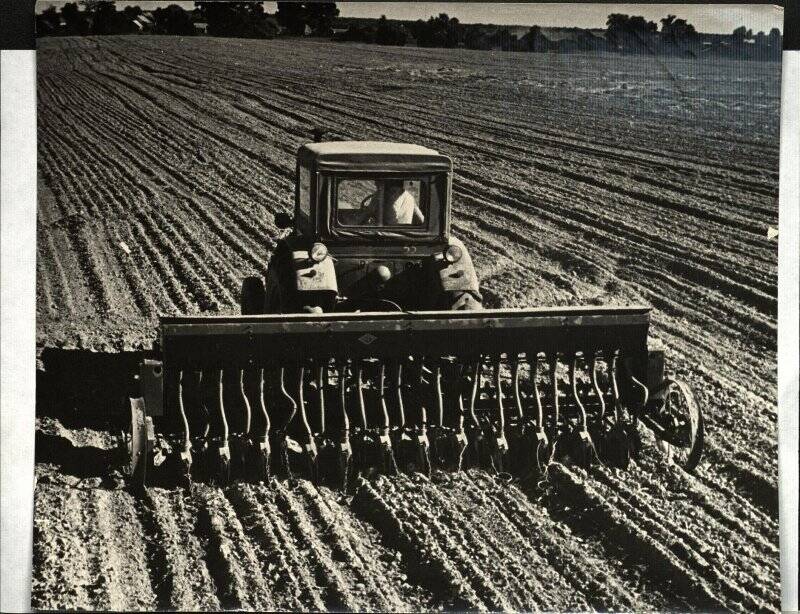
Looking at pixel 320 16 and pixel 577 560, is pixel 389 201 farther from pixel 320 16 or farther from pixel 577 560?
pixel 577 560

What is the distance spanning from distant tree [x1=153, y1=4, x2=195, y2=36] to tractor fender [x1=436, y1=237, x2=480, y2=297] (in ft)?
7.26

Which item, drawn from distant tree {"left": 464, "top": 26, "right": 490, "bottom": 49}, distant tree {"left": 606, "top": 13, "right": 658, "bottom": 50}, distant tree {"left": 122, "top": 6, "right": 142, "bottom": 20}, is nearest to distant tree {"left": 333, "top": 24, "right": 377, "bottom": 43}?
distant tree {"left": 464, "top": 26, "right": 490, "bottom": 49}

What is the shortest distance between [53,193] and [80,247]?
0.74 metres

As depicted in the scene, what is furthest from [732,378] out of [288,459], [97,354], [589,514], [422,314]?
[97,354]

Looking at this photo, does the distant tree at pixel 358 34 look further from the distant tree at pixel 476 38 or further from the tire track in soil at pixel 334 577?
the tire track in soil at pixel 334 577

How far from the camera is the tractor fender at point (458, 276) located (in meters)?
6.08

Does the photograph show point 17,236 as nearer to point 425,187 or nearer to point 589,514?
point 425,187

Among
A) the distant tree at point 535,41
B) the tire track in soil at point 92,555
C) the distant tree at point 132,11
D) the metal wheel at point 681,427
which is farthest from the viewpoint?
the distant tree at point 535,41

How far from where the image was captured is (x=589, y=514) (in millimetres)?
5844

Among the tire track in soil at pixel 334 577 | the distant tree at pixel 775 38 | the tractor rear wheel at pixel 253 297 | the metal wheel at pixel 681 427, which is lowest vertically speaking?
the tire track in soil at pixel 334 577

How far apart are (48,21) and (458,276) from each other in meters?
2.75

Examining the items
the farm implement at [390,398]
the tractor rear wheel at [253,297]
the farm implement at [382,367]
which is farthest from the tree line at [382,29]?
the farm implement at [390,398]

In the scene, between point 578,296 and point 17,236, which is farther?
point 578,296

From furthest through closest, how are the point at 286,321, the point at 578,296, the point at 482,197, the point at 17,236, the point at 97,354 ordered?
the point at 482,197 < the point at 578,296 < the point at 97,354 < the point at 17,236 < the point at 286,321
